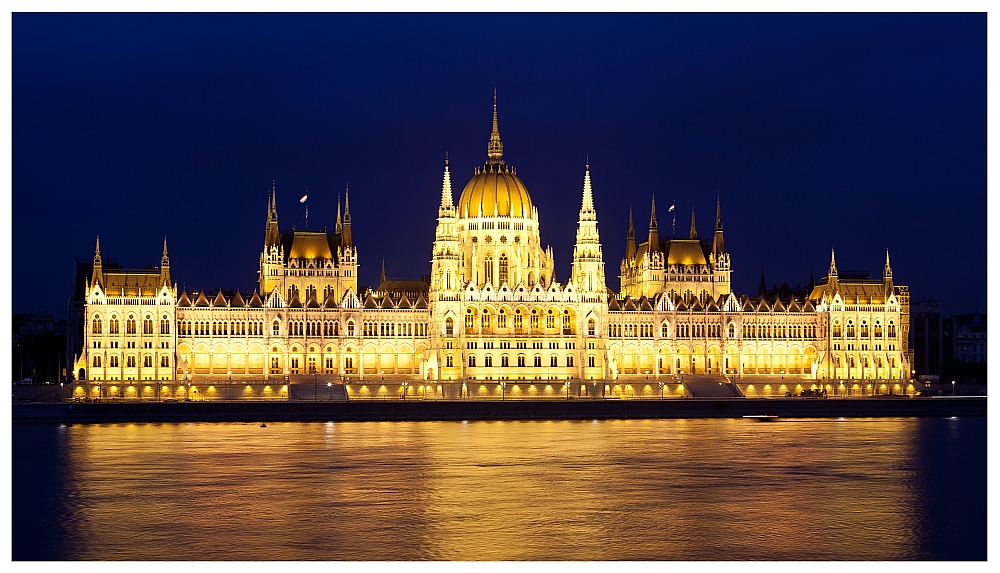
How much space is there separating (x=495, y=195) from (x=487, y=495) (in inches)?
3233

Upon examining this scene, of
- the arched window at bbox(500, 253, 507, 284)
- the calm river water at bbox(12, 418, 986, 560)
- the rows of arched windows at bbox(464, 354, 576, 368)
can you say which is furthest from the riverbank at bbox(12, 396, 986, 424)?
the arched window at bbox(500, 253, 507, 284)

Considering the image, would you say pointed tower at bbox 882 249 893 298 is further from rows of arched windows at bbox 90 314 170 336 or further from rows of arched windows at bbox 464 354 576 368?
rows of arched windows at bbox 90 314 170 336

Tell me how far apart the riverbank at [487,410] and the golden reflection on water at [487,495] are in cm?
1067

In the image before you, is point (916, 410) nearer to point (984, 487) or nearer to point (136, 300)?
point (984, 487)

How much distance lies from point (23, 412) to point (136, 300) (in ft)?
82.7

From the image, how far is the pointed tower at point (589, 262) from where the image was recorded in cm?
13562

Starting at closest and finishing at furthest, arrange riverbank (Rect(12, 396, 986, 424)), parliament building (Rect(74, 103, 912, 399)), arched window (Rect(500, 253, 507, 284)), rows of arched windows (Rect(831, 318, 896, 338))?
riverbank (Rect(12, 396, 986, 424)) → parliament building (Rect(74, 103, 912, 399)) → rows of arched windows (Rect(831, 318, 896, 338)) → arched window (Rect(500, 253, 507, 284))

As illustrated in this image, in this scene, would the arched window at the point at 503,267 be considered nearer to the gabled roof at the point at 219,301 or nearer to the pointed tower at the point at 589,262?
the pointed tower at the point at 589,262

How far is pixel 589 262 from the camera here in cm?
13625

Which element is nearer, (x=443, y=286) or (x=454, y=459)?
(x=454, y=459)

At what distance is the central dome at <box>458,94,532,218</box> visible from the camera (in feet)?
476

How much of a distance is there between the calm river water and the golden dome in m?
49.3

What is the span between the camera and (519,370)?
13275cm

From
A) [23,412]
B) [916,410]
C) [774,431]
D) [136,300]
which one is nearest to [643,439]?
[774,431]
